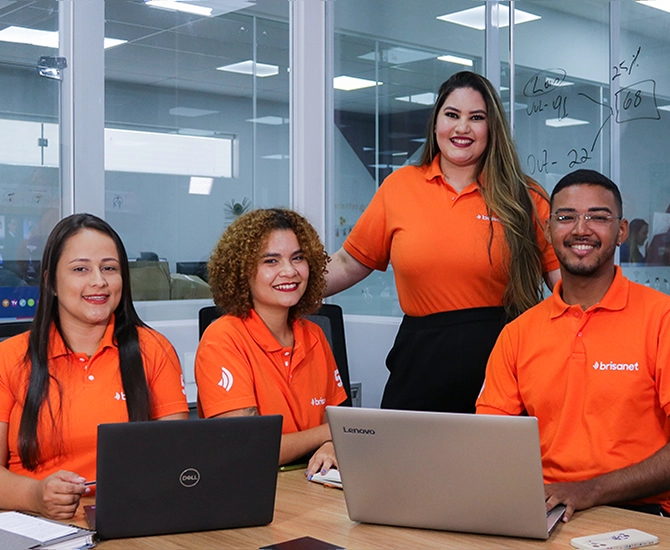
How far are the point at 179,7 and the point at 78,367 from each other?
2.01 metres

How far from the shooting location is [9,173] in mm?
3029

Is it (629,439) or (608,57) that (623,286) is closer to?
(629,439)

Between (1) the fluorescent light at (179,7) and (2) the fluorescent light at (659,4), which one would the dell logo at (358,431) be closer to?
(2) the fluorescent light at (659,4)

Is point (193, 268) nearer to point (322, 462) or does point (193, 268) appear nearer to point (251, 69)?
point (251, 69)

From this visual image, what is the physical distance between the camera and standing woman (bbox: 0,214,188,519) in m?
1.91

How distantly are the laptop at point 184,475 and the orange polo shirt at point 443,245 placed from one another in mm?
1007

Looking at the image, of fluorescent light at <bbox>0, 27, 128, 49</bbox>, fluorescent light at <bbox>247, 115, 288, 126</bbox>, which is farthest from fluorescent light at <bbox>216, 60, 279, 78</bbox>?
fluorescent light at <bbox>0, 27, 128, 49</bbox>

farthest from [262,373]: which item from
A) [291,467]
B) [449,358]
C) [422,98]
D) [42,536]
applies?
[422,98]

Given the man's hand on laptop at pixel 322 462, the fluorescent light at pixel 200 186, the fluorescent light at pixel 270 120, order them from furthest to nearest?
1. the fluorescent light at pixel 270 120
2. the fluorescent light at pixel 200 186
3. the man's hand on laptop at pixel 322 462

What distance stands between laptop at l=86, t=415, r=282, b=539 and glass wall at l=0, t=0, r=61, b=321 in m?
1.69

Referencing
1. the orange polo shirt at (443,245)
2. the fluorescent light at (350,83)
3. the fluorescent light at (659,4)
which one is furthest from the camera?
the fluorescent light at (350,83)

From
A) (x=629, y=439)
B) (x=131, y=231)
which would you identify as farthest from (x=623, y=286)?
(x=131, y=231)

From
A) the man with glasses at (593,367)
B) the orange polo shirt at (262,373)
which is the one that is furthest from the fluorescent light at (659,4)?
the orange polo shirt at (262,373)

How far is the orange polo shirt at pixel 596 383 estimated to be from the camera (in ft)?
6.15
